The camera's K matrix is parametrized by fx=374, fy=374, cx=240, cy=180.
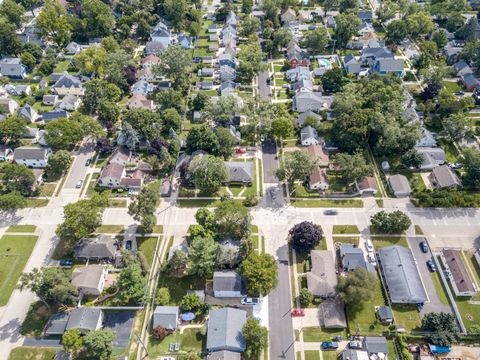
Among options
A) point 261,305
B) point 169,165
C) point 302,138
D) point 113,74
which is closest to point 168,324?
point 261,305

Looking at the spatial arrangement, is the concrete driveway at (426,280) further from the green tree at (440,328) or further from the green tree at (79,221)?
the green tree at (79,221)

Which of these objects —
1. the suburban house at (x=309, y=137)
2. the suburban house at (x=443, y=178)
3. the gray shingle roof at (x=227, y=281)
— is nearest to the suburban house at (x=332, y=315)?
the gray shingle roof at (x=227, y=281)

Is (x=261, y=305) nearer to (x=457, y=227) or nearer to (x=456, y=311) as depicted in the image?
(x=456, y=311)

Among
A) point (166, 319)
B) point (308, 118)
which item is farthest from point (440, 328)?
point (308, 118)

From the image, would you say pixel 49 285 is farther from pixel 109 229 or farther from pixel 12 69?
pixel 12 69

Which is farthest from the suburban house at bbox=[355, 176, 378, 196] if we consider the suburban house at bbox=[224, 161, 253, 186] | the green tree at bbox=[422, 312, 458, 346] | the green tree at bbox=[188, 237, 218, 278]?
the green tree at bbox=[188, 237, 218, 278]

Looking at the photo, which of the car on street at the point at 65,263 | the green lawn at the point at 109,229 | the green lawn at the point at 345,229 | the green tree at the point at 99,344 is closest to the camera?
the green tree at the point at 99,344

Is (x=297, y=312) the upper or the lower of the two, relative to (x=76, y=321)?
upper
